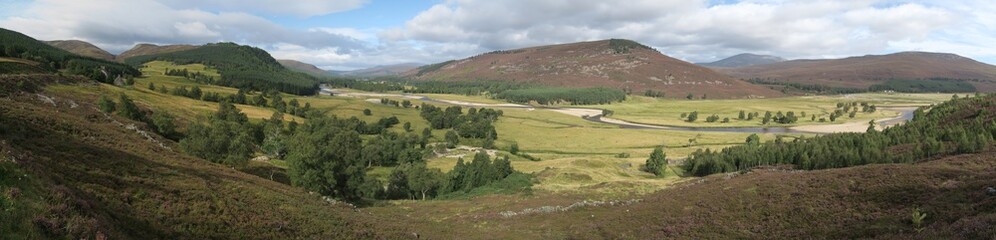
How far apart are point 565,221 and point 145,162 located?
113 ft

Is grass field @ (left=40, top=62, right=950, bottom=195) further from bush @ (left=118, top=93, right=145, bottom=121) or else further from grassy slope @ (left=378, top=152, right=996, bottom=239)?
bush @ (left=118, top=93, right=145, bottom=121)

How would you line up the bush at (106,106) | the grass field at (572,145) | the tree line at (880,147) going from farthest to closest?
the bush at (106,106), the tree line at (880,147), the grass field at (572,145)

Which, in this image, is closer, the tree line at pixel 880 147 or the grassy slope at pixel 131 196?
the grassy slope at pixel 131 196

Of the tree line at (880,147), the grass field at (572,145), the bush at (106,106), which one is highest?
the bush at (106,106)

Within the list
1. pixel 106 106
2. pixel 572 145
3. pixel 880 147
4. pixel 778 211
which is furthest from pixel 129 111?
pixel 880 147

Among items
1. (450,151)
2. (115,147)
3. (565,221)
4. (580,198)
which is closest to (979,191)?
(565,221)

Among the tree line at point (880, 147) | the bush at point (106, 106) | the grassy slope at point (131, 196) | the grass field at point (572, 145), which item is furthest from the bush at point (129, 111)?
the tree line at point (880, 147)

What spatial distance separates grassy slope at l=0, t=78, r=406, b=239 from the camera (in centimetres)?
1817

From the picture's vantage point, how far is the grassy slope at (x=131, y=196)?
18.2 metres

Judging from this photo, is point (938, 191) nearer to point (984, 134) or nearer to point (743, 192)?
point (743, 192)

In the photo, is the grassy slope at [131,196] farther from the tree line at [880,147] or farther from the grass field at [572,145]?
the tree line at [880,147]

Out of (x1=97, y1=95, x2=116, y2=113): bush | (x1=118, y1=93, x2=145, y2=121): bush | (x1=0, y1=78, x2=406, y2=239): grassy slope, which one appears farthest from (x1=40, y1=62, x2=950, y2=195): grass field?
(x1=0, y1=78, x2=406, y2=239): grassy slope

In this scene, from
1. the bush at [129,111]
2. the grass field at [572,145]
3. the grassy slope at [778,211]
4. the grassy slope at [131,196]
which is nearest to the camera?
the grassy slope at [131,196]

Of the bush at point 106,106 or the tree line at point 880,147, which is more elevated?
the bush at point 106,106
